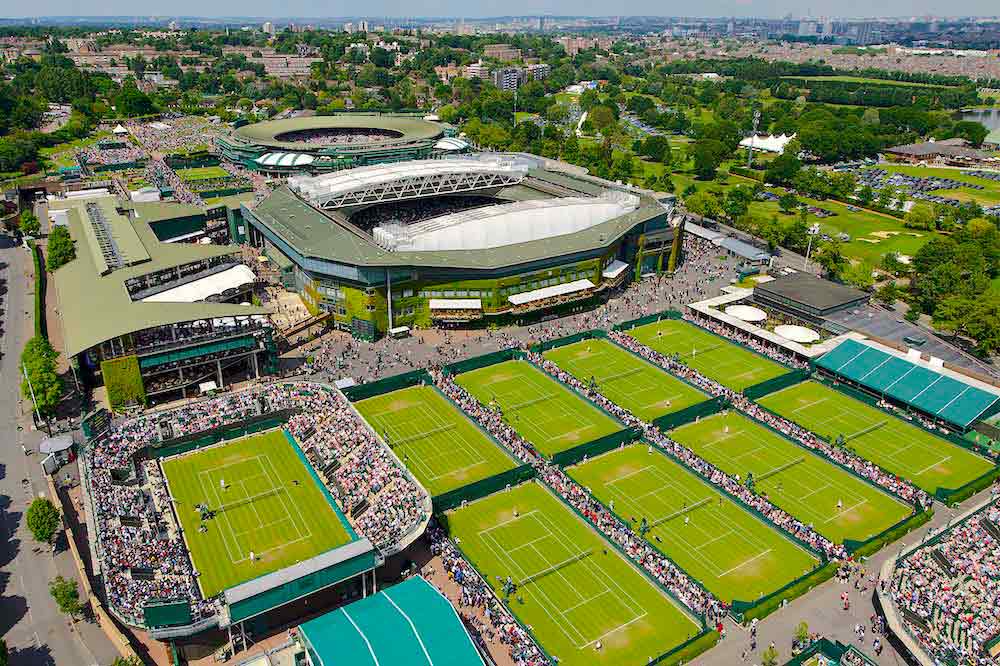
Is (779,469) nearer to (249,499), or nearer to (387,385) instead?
(387,385)

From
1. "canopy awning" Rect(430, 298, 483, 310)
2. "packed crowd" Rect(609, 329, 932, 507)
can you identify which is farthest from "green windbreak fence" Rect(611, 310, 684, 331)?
"canopy awning" Rect(430, 298, 483, 310)

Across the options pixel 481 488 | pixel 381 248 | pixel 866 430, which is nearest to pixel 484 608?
pixel 481 488

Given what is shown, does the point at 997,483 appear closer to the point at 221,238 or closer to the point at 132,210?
the point at 221,238

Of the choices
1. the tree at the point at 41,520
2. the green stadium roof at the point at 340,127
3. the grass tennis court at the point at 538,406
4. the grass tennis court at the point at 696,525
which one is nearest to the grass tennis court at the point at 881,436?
the grass tennis court at the point at 696,525

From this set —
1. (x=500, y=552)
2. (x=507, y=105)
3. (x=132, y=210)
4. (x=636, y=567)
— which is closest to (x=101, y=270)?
(x=132, y=210)

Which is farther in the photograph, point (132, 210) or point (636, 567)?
point (132, 210)

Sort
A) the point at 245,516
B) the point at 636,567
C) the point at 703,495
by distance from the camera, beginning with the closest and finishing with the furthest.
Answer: the point at 636,567, the point at 245,516, the point at 703,495

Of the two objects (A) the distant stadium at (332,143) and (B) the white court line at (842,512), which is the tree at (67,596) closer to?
(B) the white court line at (842,512)
